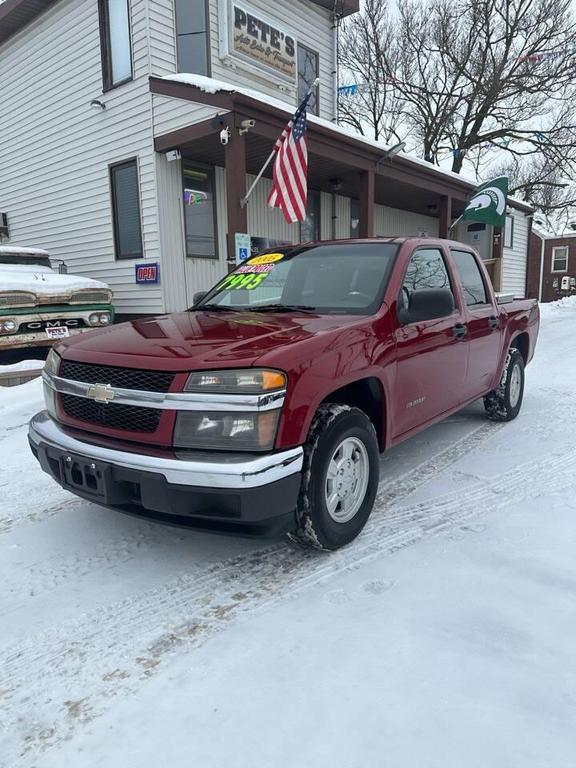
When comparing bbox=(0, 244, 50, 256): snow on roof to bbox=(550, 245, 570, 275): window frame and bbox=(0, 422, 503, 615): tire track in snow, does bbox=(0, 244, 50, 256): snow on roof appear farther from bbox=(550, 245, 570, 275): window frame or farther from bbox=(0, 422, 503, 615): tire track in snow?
bbox=(550, 245, 570, 275): window frame

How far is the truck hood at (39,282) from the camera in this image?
7414 millimetres

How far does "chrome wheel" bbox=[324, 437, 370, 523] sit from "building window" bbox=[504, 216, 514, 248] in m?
16.5

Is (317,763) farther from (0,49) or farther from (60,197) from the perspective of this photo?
(0,49)

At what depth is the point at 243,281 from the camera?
4.10 meters

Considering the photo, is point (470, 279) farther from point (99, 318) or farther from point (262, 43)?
point (262, 43)

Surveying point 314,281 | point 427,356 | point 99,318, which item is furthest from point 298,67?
point 427,356

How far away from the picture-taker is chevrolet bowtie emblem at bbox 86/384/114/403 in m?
2.65

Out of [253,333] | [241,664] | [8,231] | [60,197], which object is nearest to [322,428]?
[253,333]

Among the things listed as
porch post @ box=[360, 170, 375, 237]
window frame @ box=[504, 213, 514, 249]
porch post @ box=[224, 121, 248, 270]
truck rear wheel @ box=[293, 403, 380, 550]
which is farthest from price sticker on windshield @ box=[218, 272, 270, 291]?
window frame @ box=[504, 213, 514, 249]

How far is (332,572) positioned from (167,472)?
967 millimetres

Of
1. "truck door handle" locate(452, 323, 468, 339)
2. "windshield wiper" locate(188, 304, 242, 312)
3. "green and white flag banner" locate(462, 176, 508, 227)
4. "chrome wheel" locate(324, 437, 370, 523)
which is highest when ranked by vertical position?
"green and white flag banner" locate(462, 176, 508, 227)

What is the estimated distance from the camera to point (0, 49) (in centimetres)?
1264

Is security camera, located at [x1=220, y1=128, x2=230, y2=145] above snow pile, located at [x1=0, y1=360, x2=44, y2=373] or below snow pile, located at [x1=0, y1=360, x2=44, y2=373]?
above

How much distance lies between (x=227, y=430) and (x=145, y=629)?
2.91 feet
